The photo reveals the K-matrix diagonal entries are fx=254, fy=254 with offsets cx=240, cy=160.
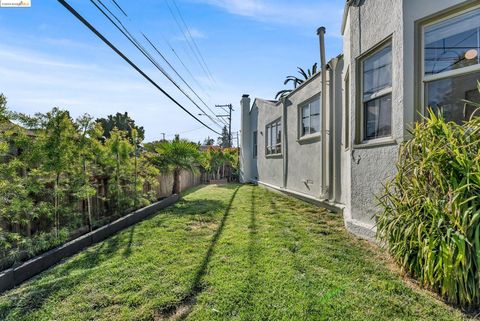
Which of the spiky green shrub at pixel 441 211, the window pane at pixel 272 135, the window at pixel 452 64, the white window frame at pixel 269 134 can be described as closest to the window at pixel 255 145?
the white window frame at pixel 269 134

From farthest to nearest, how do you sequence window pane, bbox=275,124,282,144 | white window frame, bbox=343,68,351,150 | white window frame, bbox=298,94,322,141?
window pane, bbox=275,124,282,144 < white window frame, bbox=298,94,322,141 < white window frame, bbox=343,68,351,150

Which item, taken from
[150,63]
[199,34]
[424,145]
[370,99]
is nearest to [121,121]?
[199,34]

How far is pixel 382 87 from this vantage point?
14.9ft

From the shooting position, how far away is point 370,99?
484 cm

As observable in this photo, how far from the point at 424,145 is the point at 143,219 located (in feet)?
20.7

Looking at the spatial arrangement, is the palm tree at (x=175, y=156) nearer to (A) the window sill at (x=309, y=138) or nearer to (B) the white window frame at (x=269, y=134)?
(B) the white window frame at (x=269, y=134)

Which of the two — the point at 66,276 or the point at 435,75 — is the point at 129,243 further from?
the point at 435,75

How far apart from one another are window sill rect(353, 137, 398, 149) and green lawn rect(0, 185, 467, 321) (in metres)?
1.73

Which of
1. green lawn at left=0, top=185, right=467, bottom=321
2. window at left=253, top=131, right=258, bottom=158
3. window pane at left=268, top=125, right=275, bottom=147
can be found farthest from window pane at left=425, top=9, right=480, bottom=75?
window at left=253, top=131, right=258, bottom=158

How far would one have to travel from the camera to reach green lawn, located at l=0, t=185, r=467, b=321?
255cm

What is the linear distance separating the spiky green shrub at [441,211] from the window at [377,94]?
1247 mm

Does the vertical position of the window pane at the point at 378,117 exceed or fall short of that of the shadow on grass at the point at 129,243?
it exceeds it

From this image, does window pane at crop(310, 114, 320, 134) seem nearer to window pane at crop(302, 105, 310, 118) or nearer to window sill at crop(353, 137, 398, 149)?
window pane at crop(302, 105, 310, 118)

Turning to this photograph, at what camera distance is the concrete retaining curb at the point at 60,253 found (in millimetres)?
3209
